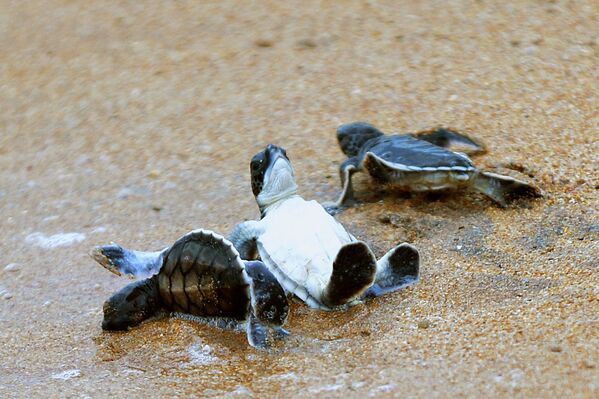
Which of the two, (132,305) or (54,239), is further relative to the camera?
(54,239)

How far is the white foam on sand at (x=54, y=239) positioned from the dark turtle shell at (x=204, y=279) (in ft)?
3.18

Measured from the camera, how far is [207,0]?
5.43m

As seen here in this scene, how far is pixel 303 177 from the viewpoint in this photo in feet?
12.1

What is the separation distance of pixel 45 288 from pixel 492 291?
4.85ft

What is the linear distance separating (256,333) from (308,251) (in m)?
0.30

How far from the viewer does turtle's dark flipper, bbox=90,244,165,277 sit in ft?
8.87

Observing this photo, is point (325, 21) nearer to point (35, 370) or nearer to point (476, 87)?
point (476, 87)

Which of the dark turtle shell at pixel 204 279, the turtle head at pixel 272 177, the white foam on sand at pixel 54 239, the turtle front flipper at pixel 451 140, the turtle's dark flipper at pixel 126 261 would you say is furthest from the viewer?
the turtle front flipper at pixel 451 140

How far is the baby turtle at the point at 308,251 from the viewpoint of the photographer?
7.97 feet

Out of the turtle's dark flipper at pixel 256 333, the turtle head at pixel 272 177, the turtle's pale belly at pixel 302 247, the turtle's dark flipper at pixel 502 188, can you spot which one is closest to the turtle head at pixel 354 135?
the turtle's dark flipper at pixel 502 188

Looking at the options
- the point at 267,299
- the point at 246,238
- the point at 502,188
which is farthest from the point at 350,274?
the point at 502,188

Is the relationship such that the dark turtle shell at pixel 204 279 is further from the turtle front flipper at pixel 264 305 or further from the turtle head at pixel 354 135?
the turtle head at pixel 354 135

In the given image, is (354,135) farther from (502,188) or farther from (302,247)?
(302,247)

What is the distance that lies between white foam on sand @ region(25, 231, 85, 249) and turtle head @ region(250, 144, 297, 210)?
0.89m
